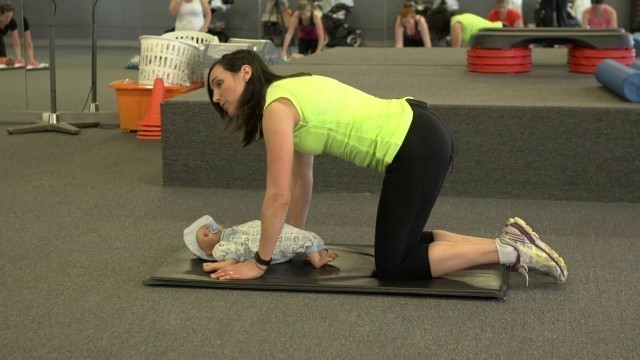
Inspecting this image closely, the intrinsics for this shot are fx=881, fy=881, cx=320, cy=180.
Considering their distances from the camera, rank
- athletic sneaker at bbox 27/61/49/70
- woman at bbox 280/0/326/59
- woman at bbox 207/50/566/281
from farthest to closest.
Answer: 1. woman at bbox 280/0/326/59
2. athletic sneaker at bbox 27/61/49/70
3. woman at bbox 207/50/566/281

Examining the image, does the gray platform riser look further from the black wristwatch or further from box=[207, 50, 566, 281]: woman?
the black wristwatch

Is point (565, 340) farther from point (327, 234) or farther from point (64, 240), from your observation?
point (64, 240)

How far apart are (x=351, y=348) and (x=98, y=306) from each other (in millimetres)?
769

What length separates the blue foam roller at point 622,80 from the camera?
3.96 metres

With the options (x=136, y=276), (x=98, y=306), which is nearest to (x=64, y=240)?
(x=136, y=276)

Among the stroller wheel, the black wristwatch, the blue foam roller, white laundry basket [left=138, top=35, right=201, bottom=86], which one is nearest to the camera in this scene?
the black wristwatch

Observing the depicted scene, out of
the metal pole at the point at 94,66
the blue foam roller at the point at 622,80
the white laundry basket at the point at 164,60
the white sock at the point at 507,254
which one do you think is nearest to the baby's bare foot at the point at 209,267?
the white sock at the point at 507,254

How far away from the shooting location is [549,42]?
208 inches

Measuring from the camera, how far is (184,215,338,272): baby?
277cm

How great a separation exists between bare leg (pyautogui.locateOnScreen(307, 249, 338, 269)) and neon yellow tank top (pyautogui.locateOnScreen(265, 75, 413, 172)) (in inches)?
14.3

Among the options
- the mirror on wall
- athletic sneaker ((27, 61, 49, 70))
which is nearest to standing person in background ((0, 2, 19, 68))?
the mirror on wall

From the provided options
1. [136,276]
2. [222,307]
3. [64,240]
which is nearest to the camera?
[222,307]

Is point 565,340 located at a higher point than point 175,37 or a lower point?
lower

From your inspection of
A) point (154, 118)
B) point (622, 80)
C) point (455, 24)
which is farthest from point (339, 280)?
point (455, 24)
